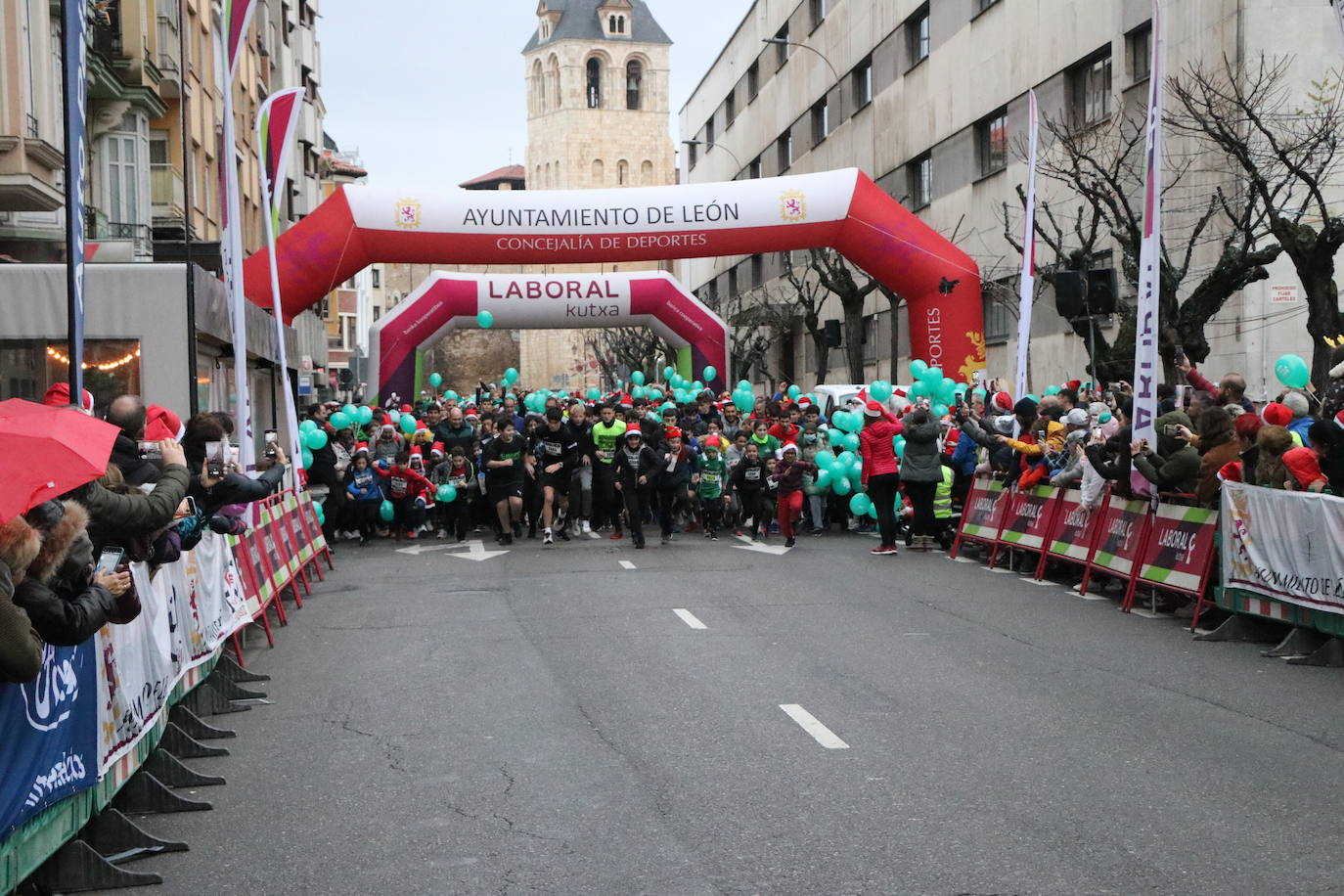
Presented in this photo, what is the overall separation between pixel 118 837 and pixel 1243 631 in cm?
823

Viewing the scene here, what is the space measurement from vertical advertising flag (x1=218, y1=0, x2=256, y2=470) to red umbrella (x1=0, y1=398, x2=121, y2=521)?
→ 9367 millimetres

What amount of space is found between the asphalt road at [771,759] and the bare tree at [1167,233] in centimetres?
905

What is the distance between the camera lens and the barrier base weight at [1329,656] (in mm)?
10328

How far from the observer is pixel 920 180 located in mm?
42219

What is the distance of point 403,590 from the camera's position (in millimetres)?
15367

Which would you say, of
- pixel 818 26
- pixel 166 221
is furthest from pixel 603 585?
pixel 818 26

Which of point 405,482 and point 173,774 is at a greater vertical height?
point 405,482

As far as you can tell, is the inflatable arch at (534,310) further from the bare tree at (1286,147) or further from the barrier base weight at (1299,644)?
the barrier base weight at (1299,644)

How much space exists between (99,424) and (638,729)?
342 cm

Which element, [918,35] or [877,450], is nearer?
[877,450]

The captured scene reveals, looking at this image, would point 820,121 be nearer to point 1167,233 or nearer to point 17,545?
point 1167,233

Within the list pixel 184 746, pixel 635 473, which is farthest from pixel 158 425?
pixel 635 473

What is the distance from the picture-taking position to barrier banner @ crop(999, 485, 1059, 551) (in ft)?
51.4

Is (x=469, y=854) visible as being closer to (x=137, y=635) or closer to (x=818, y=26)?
(x=137, y=635)
